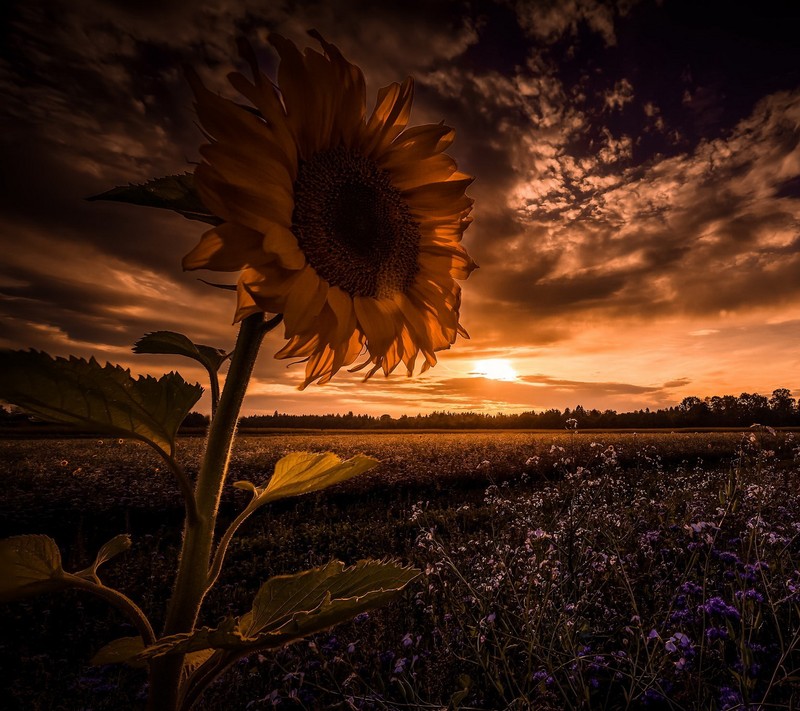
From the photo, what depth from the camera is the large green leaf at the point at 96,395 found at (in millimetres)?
706

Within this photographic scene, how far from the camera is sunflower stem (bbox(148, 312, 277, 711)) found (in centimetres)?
84

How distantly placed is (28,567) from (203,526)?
0.85 feet

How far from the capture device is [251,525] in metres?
8.84

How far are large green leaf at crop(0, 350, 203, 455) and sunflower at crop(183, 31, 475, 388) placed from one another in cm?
19

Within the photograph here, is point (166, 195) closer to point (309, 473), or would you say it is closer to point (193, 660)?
point (309, 473)

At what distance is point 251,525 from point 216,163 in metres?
9.04

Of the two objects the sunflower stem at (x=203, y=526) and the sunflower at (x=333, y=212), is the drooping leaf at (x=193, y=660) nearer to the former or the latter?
the sunflower stem at (x=203, y=526)

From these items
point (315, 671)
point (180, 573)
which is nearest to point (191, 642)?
point (180, 573)

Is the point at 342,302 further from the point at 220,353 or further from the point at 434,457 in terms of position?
the point at 434,457

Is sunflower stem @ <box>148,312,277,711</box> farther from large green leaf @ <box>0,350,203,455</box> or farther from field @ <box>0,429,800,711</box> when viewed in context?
field @ <box>0,429,800,711</box>

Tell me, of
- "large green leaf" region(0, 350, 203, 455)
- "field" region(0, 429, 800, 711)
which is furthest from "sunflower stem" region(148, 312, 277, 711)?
"field" region(0, 429, 800, 711)

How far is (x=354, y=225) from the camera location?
42.9 inches

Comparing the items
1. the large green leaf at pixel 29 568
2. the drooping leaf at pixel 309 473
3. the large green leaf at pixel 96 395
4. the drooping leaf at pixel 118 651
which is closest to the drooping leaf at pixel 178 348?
the large green leaf at pixel 96 395

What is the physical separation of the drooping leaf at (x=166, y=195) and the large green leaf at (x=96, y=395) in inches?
10.1
